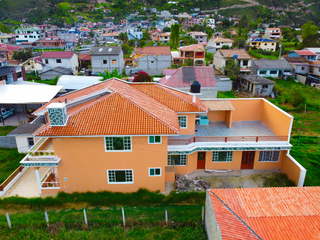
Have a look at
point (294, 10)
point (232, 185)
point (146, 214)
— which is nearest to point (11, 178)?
point (146, 214)

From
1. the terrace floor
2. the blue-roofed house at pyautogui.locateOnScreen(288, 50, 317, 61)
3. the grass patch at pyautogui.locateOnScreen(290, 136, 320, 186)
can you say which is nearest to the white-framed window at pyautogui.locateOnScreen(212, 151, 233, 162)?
the terrace floor

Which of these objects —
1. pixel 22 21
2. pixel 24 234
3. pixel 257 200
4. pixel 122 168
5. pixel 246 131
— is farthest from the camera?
pixel 22 21

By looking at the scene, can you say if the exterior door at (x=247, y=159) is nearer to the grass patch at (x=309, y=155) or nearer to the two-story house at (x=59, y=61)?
the grass patch at (x=309, y=155)

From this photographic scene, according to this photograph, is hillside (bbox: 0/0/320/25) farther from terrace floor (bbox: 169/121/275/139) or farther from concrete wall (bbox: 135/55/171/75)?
terrace floor (bbox: 169/121/275/139)

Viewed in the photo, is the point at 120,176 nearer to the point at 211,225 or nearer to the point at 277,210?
the point at 211,225

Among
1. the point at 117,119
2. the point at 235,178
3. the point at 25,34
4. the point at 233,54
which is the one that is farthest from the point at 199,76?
the point at 25,34

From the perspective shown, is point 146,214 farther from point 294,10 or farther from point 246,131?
point 294,10
